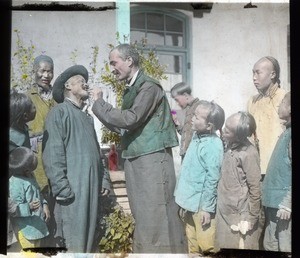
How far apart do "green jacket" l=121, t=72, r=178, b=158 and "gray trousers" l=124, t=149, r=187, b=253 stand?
0.08 metres

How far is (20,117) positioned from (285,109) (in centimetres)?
238

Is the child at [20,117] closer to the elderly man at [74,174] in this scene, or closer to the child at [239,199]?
the elderly man at [74,174]

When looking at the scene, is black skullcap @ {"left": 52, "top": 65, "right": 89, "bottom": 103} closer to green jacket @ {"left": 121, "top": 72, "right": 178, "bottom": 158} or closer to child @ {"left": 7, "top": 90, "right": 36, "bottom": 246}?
child @ {"left": 7, "top": 90, "right": 36, "bottom": 246}

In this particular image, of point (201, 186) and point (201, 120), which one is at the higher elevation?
point (201, 120)

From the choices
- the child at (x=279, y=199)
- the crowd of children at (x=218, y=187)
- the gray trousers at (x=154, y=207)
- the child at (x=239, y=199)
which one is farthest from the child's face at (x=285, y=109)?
the gray trousers at (x=154, y=207)

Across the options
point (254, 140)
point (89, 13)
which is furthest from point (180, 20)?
point (254, 140)

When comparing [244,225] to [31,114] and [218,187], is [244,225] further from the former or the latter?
[31,114]

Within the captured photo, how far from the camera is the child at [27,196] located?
16.9 ft

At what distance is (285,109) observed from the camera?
17.0 feet

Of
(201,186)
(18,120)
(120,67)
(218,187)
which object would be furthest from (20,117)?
(218,187)

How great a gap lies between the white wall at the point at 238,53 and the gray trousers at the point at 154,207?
2.57 feet

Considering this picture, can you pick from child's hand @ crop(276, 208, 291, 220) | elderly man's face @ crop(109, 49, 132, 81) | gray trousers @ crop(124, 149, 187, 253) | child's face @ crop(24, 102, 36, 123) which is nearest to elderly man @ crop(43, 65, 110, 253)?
child's face @ crop(24, 102, 36, 123)

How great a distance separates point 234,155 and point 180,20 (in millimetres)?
1312

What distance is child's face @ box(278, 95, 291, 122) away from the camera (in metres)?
5.18
